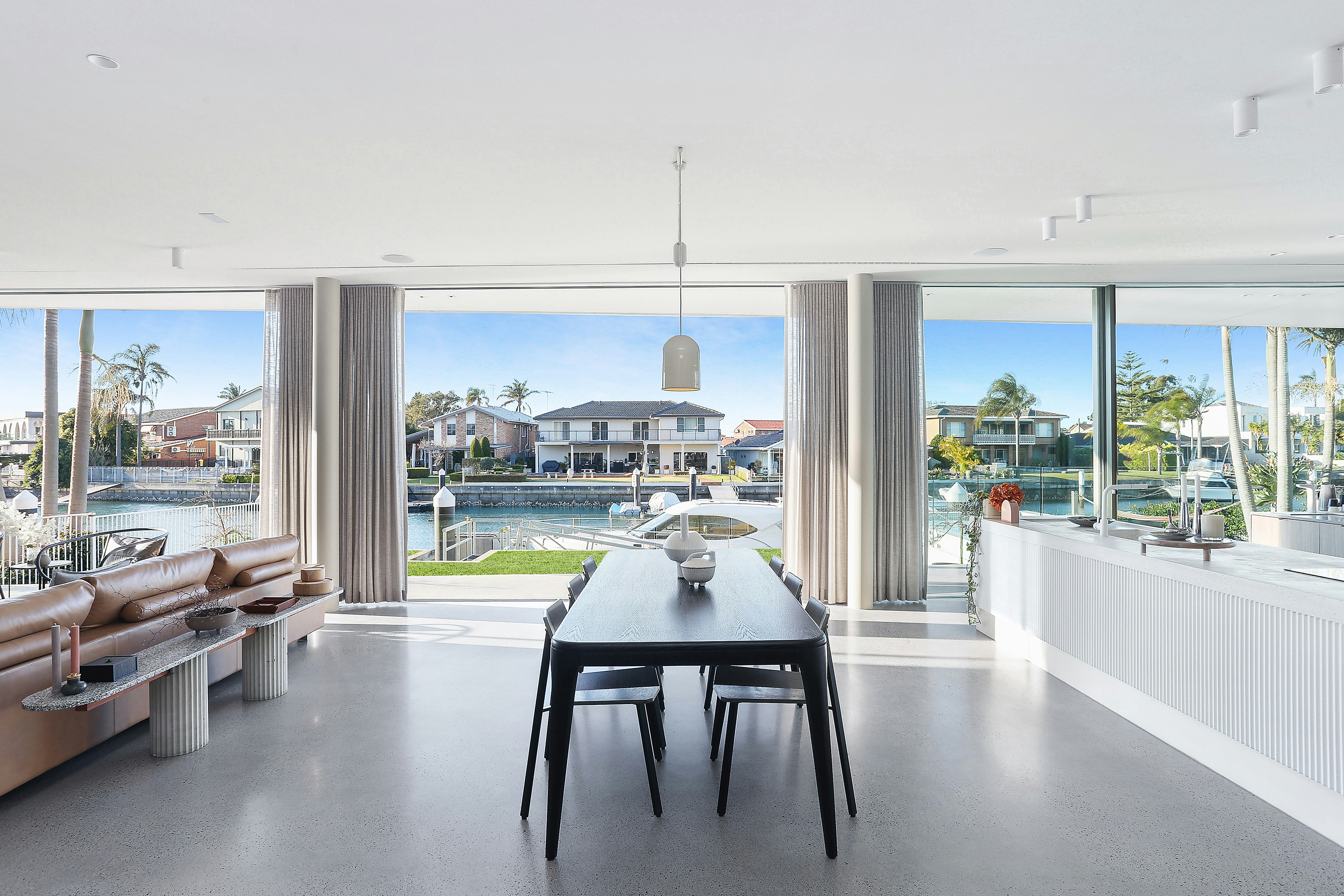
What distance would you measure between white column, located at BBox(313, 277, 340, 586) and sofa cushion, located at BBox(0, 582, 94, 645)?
265 cm

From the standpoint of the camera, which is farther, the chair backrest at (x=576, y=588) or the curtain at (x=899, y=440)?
the curtain at (x=899, y=440)

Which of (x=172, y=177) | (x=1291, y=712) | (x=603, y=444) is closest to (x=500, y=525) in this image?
(x=603, y=444)

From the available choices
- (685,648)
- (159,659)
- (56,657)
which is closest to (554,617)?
(685,648)

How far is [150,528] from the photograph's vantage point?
721 cm

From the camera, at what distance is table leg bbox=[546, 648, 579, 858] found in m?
2.31

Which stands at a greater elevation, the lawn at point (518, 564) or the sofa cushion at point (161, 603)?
the sofa cushion at point (161, 603)

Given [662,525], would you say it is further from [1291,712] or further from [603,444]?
[1291,712]

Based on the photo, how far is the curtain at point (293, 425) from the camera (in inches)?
237

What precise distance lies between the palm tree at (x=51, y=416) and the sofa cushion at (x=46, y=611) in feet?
27.2

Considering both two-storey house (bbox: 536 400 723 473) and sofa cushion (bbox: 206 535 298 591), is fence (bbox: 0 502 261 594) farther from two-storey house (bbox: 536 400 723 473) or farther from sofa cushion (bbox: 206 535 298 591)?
two-storey house (bbox: 536 400 723 473)

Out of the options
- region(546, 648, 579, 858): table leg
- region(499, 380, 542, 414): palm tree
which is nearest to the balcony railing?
region(499, 380, 542, 414): palm tree

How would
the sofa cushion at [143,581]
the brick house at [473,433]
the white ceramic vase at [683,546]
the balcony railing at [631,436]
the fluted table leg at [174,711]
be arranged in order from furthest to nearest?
the brick house at [473,433]
the balcony railing at [631,436]
the white ceramic vase at [683,546]
the sofa cushion at [143,581]
the fluted table leg at [174,711]

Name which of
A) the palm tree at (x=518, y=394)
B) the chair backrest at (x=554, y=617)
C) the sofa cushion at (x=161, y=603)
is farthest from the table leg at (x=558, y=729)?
the palm tree at (x=518, y=394)

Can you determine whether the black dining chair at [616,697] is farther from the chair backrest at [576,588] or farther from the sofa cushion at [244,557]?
the sofa cushion at [244,557]
